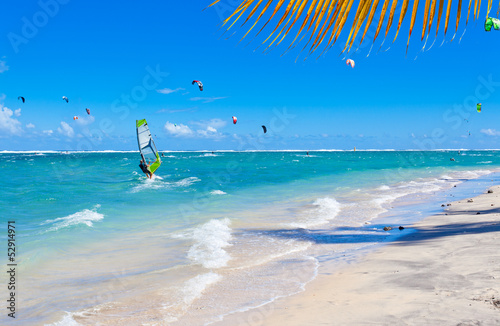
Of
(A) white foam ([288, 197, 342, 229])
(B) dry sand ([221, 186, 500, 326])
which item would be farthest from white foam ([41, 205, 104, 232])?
(B) dry sand ([221, 186, 500, 326])

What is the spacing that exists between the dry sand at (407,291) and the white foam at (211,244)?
2541 millimetres

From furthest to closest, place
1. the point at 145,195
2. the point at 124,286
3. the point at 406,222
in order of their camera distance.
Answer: the point at 145,195, the point at 406,222, the point at 124,286

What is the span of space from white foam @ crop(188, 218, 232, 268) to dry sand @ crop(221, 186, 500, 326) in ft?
8.34

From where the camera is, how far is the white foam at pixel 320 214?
1268cm

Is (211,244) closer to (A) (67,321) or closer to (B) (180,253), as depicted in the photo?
(B) (180,253)

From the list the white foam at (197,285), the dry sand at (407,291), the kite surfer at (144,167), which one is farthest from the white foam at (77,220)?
the kite surfer at (144,167)

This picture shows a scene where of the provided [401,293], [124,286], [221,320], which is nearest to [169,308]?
[221,320]

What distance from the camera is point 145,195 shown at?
2327 cm

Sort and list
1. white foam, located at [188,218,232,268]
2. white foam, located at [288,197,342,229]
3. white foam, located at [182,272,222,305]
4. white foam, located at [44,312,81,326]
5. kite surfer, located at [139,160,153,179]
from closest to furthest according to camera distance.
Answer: white foam, located at [44,312,81,326] < white foam, located at [182,272,222,305] < white foam, located at [188,218,232,268] < white foam, located at [288,197,342,229] < kite surfer, located at [139,160,153,179]

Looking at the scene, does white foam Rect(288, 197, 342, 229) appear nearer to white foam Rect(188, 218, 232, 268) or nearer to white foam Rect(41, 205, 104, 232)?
white foam Rect(188, 218, 232, 268)

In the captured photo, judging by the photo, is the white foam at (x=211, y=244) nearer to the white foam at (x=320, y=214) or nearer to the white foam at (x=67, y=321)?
the white foam at (x=320, y=214)

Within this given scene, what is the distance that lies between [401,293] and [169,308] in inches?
132

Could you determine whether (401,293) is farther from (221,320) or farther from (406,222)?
(406,222)

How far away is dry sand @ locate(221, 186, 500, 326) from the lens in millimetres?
4461
